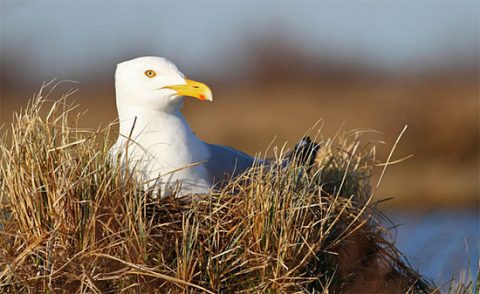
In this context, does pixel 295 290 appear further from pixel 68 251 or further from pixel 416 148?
pixel 416 148

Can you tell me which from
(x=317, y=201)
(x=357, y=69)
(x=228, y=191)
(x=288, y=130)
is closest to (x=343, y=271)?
(x=317, y=201)

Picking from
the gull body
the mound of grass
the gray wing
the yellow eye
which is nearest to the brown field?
the gray wing

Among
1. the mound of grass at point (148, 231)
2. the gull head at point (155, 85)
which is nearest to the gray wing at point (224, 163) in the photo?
the gull head at point (155, 85)

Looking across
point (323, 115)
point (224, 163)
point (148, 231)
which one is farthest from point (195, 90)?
point (323, 115)

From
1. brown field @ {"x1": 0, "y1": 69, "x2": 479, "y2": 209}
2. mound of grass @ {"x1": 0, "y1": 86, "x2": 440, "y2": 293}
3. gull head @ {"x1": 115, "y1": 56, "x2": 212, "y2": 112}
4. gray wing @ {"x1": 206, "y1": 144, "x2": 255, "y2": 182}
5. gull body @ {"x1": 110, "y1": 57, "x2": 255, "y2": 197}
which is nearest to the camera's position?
mound of grass @ {"x1": 0, "y1": 86, "x2": 440, "y2": 293}

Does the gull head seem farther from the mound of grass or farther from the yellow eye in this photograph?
the mound of grass

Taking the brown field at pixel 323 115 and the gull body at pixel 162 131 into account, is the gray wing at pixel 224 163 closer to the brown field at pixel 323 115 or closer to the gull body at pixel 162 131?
the gull body at pixel 162 131

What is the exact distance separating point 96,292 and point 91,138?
32.9 inches

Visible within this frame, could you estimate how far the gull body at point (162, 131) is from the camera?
432 centimetres

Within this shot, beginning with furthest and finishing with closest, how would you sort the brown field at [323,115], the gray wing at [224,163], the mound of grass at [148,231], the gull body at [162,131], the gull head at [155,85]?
the brown field at [323,115] < the gray wing at [224,163] < the gull head at [155,85] < the gull body at [162,131] < the mound of grass at [148,231]

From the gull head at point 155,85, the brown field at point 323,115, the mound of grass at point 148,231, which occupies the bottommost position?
the brown field at point 323,115

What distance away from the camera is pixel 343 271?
13.2 feet

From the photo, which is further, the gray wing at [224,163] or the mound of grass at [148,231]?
the gray wing at [224,163]

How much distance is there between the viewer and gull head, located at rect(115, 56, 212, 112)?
4.42m
